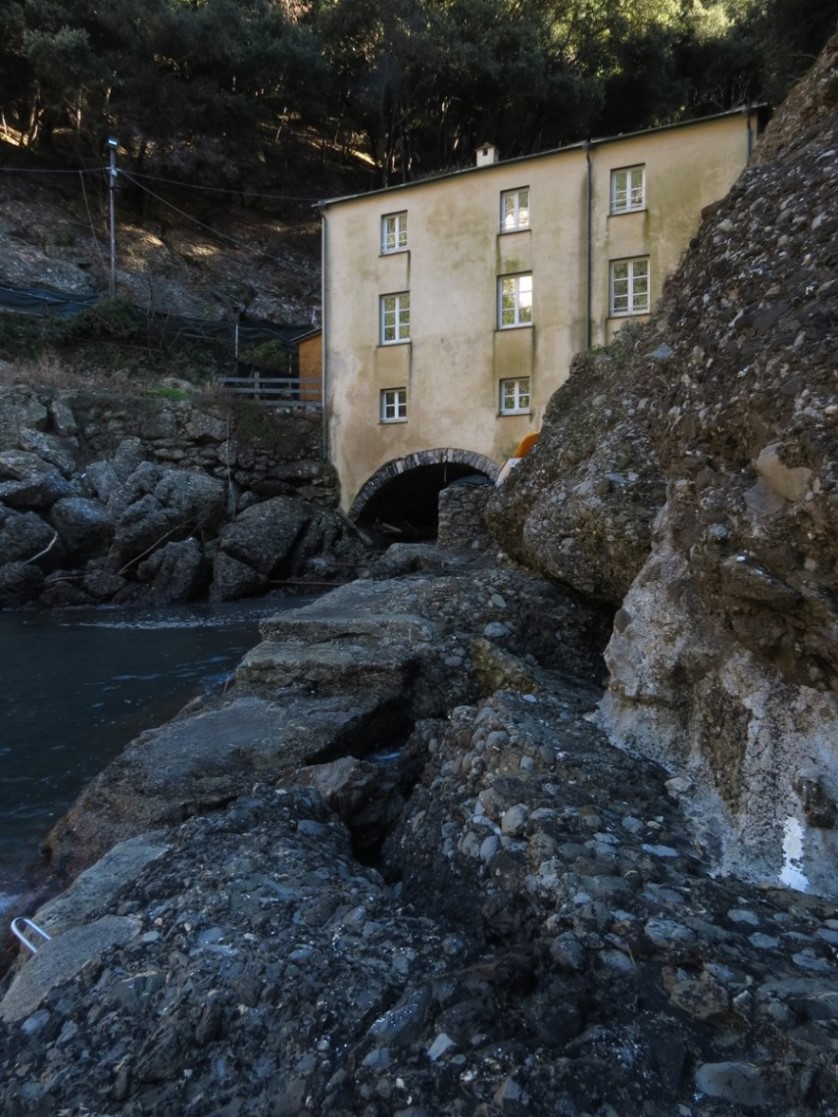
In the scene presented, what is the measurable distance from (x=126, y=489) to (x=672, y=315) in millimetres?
19182

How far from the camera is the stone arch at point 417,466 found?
23.2 metres

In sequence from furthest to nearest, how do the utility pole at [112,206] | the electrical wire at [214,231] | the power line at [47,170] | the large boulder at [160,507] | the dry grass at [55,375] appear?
the electrical wire at [214,231], the power line at [47,170], the utility pole at [112,206], the dry grass at [55,375], the large boulder at [160,507]

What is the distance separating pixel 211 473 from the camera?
23.9 metres

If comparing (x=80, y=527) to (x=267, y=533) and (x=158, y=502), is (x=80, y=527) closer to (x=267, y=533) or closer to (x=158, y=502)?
(x=158, y=502)

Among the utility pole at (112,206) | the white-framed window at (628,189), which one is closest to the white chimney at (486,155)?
the white-framed window at (628,189)

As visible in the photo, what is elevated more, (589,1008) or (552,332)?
(552,332)

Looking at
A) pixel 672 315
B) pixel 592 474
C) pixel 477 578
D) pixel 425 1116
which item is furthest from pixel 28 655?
pixel 425 1116

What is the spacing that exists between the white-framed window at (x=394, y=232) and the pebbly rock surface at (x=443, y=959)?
22.3m

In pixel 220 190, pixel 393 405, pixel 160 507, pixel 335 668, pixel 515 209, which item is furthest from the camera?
pixel 220 190

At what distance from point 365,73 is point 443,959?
127ft

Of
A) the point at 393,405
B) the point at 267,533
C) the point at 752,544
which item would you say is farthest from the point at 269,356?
the point at 752,544

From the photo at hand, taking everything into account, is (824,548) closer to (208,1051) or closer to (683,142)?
(208,1051)

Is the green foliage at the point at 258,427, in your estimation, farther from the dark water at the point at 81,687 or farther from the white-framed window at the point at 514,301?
the dark water at the point at 81,687

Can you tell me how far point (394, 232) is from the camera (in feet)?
80.7
